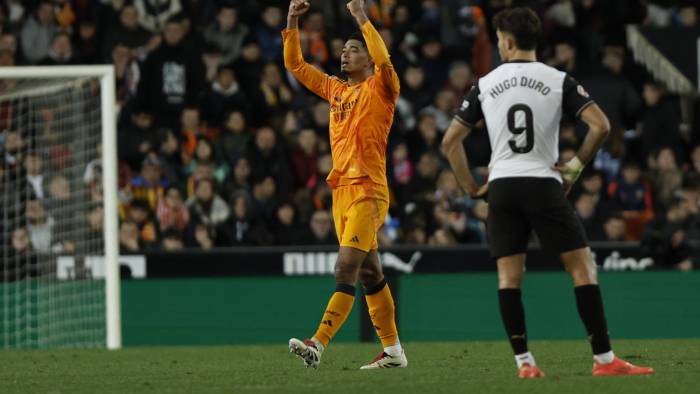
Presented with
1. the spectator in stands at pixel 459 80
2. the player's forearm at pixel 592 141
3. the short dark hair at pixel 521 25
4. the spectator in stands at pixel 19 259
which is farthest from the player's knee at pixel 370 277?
the spectator in stands at pixel 459 80

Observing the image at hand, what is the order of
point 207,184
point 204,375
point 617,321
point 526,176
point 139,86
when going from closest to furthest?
point 526,176, point 204,375, point 617,321, point 207,184, point 139,86

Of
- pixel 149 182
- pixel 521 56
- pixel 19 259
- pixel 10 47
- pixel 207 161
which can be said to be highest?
pixel 10 47

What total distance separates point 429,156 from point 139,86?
141 inches

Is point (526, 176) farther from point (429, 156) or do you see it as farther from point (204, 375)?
point (429, 156)

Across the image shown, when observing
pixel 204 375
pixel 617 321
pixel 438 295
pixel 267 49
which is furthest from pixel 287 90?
pixel 204 375

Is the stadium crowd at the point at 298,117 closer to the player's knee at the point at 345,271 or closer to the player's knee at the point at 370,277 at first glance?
the player's knee at the point at 370,277

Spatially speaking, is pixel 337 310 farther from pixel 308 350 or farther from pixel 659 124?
pixel 659 124

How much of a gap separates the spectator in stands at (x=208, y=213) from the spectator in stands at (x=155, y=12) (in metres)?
2.91

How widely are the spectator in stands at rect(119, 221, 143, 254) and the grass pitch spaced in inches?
96.7

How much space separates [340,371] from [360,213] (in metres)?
1.00

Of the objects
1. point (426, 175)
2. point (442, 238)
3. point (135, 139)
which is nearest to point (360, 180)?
point (442, 238)

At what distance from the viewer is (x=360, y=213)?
367 inches

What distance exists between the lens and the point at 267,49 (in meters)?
18.6

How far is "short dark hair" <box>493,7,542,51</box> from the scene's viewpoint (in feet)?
24.4
